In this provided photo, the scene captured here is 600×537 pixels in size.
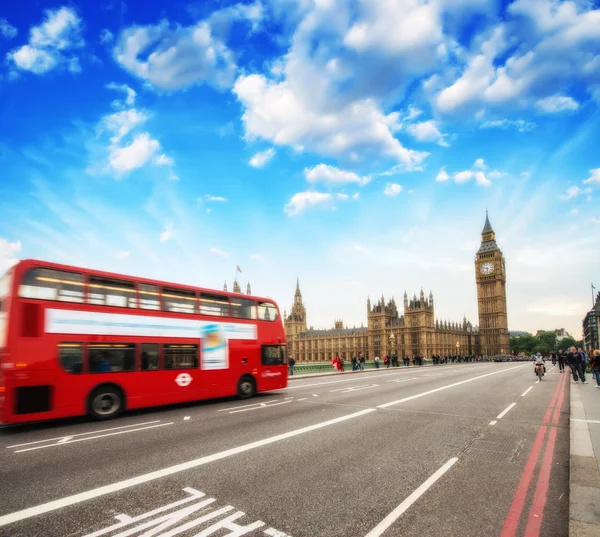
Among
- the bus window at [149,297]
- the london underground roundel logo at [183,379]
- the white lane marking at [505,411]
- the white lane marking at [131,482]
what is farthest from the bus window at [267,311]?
the white lane marking at [505,411]

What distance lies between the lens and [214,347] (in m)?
14.4

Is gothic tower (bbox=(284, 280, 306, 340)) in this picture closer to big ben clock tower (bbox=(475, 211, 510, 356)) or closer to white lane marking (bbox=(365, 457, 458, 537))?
big ben clock tower (bbox=(475, 211, 510, 356))

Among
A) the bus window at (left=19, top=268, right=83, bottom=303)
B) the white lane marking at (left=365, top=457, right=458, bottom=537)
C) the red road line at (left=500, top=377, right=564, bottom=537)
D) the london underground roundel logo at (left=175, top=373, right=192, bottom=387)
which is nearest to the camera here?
the white lane marking at (left=365, top=457, right=458, bottom=537)

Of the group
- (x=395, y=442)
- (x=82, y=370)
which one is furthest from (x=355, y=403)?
(x=82, y=370)

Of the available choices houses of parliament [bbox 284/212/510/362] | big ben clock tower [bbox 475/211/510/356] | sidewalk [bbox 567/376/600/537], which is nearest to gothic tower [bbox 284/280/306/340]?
houses of parliament [bbox 284/212/510/362]

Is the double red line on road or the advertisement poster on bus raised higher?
the advertisement poster on bus

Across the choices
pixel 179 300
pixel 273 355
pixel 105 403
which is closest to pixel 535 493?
pixel 105 403

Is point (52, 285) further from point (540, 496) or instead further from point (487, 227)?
point (487, 227)

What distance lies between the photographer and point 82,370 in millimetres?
11062

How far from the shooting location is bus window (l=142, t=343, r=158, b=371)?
1251cm

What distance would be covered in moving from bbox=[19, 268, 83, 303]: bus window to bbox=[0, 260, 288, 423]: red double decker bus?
0.02m

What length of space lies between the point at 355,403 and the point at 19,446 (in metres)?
9.80

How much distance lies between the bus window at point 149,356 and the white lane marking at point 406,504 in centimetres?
949

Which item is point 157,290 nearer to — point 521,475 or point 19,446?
point 19,446
